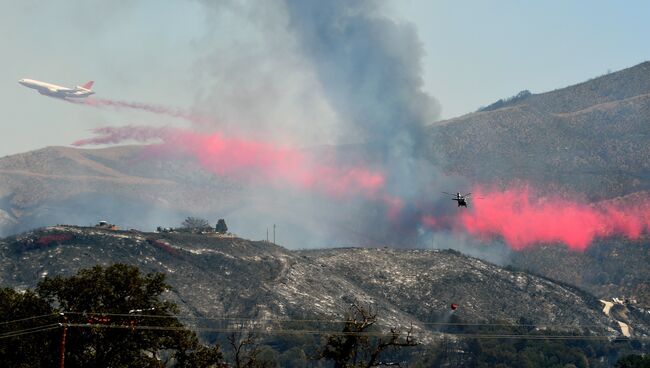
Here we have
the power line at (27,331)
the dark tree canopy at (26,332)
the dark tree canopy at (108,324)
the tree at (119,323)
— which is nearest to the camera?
the dark tree canopy at (26,332)

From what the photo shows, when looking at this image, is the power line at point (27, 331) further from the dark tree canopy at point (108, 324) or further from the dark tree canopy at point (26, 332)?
the dark tree canopy at point (108, 324)

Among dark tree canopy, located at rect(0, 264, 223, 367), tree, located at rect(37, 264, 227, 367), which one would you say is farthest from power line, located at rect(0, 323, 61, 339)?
tree, located at rect(37, 264, 227, 367)

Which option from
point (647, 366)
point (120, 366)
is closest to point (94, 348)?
point (120, 366)

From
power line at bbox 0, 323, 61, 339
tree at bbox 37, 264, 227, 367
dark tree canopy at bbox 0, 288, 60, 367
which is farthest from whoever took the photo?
tree at bbox 37, 264, 227, 367

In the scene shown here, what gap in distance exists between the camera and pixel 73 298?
11838cm

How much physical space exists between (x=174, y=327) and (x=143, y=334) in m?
4.08

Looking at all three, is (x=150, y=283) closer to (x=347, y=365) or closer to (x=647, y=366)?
(x=347, y=365)

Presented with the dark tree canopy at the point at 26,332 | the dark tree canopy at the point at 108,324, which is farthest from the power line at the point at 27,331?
the dark tree canopy at the point at 108,324

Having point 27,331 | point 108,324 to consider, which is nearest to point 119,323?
point 108,324

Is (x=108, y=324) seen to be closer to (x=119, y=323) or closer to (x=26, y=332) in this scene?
(x=119, y=323)

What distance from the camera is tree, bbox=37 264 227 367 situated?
114m

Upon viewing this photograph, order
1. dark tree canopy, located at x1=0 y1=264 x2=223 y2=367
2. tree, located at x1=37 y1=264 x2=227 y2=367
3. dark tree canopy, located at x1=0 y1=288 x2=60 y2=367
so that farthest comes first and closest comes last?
tree, located at x1=37 y1=264 x2=227 y2=367
dark tree canopy, located at x1=0 y1=264 x2=223 y2=367
dark tree canopy, located at x1=0 y1=288 x2=60 y2=367

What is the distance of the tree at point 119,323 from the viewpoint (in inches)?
4496

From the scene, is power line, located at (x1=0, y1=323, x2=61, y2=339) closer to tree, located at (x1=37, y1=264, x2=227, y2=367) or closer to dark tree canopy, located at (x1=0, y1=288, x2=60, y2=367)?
dark tree canopy, located at (x1=0, y1=288, x2=60, y2=367)
